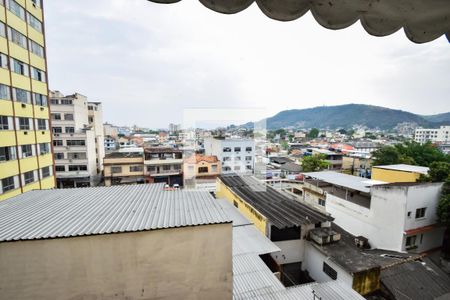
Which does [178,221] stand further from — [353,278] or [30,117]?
[30,117]

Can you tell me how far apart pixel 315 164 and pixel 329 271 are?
54.3 ft

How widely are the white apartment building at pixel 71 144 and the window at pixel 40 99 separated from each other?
848 centimetres

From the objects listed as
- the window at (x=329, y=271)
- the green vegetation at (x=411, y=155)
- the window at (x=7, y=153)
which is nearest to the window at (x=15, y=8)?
the window at (x=7, y=153)

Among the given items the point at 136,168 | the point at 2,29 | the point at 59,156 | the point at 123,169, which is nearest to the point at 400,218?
the point at 2,29

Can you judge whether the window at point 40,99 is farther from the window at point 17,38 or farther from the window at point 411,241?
the window at point 411,241

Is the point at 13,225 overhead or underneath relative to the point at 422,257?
overhead

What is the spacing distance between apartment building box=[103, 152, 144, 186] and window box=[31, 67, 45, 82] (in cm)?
979

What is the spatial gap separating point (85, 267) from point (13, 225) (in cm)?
136

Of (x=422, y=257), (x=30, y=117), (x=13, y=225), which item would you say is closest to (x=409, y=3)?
(x=13, y=225)

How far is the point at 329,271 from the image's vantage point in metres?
7.70

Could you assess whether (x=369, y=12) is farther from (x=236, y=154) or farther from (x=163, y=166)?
(x=236, y=154)

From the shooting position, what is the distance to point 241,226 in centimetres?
896

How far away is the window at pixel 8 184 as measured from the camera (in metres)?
10.1

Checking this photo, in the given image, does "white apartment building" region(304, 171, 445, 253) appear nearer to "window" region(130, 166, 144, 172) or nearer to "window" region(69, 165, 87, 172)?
"window" region(130, 166, 144, 172)
